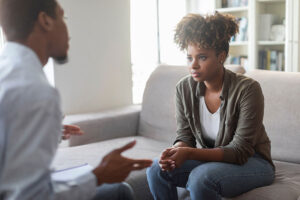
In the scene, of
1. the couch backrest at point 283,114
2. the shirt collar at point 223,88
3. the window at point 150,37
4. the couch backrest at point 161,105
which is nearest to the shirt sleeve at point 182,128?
the shirt collar at point 223,88

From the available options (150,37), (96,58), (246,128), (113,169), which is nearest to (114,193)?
(113,169)

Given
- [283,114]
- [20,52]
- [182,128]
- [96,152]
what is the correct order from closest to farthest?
[20,52] < [182,128] < [283,114] < [96,152]

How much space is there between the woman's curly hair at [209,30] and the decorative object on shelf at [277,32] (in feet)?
6.66

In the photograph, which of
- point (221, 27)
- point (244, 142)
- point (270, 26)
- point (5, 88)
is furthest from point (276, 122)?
point (270, 26)

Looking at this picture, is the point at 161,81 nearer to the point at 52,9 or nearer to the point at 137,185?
the point at 137,185

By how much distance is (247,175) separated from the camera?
159 cm

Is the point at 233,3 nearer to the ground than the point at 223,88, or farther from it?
farther from it

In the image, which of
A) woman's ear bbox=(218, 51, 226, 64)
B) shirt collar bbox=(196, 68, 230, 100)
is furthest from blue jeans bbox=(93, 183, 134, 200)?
woman's ear bbox=(218, 51, 226, 64)

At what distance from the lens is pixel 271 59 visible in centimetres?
373

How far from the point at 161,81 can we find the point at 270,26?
1.58m

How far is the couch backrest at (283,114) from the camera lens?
197cm

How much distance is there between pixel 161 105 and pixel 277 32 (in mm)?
1655

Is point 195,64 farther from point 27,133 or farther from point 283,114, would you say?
point 27,133

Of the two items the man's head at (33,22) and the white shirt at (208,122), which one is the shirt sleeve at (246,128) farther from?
the man's head at (33,22)
